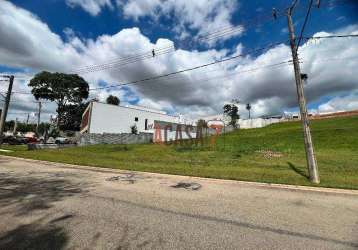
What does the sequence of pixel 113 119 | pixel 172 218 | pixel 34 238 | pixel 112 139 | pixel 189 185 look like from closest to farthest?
pixel 34 238
pixel 172 218
pixel 189 185
pixel 112 139
pixel 113 119

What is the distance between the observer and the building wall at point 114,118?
4322cm

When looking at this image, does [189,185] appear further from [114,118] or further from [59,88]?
[59,88]

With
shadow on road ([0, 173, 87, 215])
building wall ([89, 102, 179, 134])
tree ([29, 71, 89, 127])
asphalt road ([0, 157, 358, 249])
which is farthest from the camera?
tree ([29, 71, 89, 127])

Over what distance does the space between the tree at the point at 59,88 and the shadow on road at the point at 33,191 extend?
48416 mm

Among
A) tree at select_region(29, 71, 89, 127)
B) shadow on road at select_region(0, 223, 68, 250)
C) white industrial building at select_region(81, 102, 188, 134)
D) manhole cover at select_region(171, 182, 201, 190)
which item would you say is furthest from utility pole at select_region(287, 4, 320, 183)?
tree at select_region(29, 71, 89, 127)

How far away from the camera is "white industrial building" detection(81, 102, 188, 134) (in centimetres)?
4292

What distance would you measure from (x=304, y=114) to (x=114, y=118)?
40.9 meters

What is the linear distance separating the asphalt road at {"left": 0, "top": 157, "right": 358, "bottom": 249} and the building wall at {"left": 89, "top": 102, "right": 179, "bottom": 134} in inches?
1439

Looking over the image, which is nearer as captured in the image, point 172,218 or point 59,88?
point 172,218

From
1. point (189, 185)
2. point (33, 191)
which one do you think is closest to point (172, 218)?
point (189, 185)

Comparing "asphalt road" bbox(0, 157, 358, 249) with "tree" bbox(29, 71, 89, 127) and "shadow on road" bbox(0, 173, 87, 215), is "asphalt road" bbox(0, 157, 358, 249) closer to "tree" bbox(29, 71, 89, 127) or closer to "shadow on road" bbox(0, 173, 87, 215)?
"shadow on road" bbox(0, 173, 87, 215)

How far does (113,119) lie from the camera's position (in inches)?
1811

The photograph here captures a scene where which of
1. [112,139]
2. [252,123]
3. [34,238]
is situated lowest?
[34,238]

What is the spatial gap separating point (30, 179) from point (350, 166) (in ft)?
57.6
